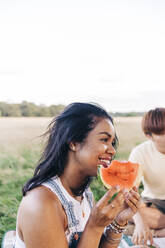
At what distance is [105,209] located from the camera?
1.24 metres

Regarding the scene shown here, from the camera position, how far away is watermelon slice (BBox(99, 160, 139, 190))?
1396mm

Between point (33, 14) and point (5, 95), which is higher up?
point (33, 14)

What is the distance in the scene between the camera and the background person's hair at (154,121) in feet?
7.65

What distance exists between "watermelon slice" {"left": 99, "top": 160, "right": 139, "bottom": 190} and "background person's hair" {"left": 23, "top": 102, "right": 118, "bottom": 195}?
206 millimetres

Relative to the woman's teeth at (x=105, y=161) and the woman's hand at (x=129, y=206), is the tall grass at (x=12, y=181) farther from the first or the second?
the woman's teeth at (x=105, y=161)

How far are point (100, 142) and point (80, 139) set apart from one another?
0.10 m

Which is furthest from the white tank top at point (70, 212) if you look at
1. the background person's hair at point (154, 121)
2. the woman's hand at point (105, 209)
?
the background person's hair at point (154, 121)

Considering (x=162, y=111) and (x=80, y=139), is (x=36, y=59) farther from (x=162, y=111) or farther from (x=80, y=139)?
(x=80, y=139)

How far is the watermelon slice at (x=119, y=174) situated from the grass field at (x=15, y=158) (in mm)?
1614

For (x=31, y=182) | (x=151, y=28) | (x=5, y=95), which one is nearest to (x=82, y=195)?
(x=31, y=182)

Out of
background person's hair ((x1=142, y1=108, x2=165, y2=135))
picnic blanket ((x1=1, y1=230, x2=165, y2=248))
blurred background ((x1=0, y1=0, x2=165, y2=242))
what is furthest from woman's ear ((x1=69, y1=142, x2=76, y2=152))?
blurred background ((x1=0, y1=0, x2=165, y2=242))

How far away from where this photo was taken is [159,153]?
2594mm

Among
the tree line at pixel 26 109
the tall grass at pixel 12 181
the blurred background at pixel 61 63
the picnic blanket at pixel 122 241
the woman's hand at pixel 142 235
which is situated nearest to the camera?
the picnic blanket at pixel 122 241


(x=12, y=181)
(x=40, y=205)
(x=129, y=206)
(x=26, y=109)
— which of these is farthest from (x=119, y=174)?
(x=26, y=109)
